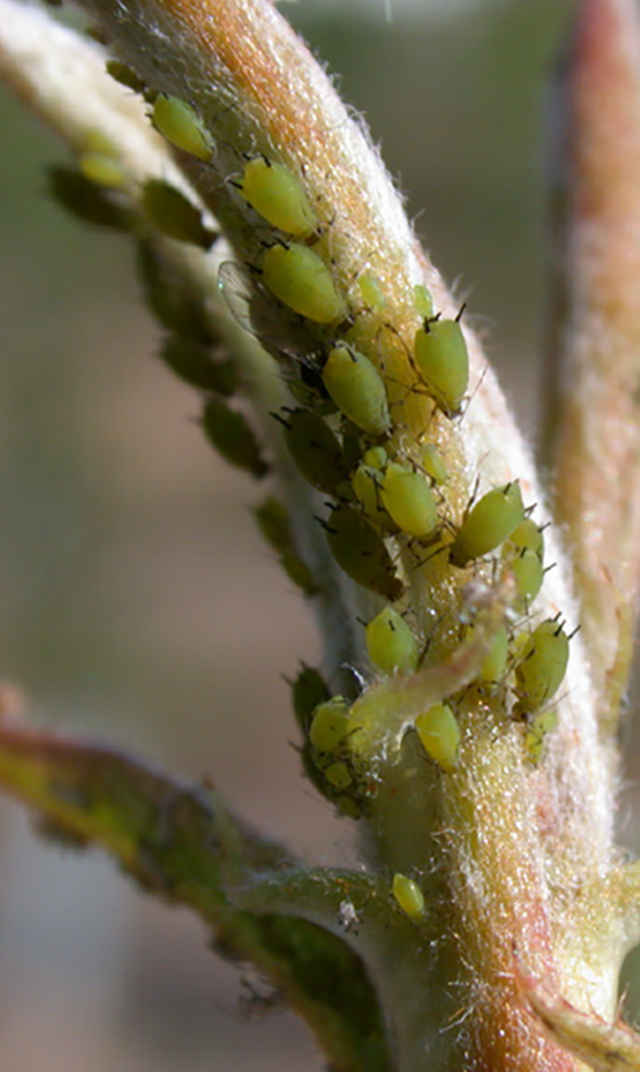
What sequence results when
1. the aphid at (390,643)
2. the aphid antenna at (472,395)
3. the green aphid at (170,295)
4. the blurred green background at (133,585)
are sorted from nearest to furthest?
the aphid at (390,643) → the aphid antenna at (472,395) → the green aphid at (170,295) → the blurred green background at (133,585)

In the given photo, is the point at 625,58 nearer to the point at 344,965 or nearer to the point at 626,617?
the point at 626,617

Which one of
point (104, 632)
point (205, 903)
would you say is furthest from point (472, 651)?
point (104, 632)

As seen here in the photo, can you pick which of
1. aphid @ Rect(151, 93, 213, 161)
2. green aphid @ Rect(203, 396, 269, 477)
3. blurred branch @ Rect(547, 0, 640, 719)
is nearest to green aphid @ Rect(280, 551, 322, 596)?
green aphid @ Rect(203, 396, 269, 477)

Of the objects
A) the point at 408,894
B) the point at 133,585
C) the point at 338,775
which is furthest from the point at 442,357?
the point at 133,585

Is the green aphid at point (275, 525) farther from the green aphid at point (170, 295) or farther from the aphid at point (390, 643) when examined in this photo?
the aphid at point (390, 643)

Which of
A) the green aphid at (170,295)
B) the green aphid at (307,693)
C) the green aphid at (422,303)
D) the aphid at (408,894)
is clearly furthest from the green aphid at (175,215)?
the aphid at (408,894)

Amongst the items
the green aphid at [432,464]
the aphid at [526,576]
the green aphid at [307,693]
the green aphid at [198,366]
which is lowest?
the green aphid at [307,693]
